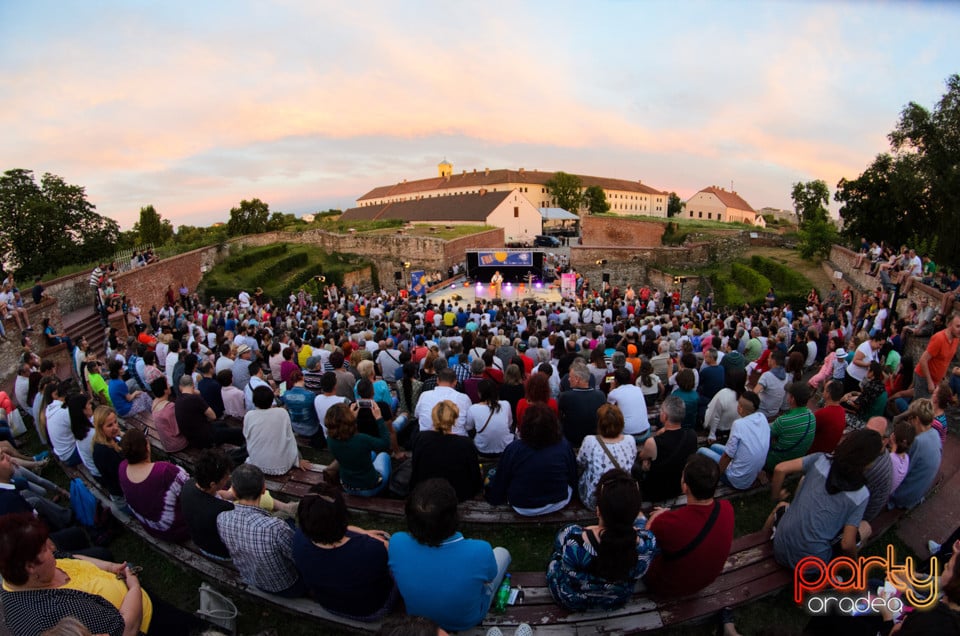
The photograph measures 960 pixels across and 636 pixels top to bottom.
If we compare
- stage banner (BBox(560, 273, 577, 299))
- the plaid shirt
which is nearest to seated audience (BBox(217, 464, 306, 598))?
the plaid shirt

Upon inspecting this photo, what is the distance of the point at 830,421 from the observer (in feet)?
13.8

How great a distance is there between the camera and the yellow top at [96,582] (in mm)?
2404

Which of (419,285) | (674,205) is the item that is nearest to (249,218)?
(419,285)

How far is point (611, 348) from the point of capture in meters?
8.62

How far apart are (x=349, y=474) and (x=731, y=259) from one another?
34.1m

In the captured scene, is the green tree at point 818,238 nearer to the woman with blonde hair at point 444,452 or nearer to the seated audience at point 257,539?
the woman with blonde hair at point 444,452

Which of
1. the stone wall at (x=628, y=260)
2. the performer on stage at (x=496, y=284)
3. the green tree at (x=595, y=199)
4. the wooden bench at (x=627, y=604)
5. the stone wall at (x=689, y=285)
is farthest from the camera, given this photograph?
the green tree at (x=595, y=199)

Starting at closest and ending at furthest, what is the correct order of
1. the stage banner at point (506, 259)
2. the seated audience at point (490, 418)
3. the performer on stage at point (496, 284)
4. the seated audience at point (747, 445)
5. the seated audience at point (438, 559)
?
the seated audience at point (438, 559), the seated audience at point (747, 445), the seated audience at point (490, 418), the performer on stage at point (496, 284), the stage banner at point (506, 259)

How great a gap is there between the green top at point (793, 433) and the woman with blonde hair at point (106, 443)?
580 centimetres

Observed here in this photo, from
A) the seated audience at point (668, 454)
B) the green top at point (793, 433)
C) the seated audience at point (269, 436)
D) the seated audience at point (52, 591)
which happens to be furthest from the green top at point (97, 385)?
the green top at point (793, 433)

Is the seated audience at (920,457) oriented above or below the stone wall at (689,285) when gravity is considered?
below

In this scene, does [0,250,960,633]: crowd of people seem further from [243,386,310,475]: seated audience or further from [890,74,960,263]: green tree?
[890,74,960,263]: green tree

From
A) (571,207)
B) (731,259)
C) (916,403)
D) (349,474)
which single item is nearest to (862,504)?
(916,403)

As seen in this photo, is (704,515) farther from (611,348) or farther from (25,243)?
(25,243)
